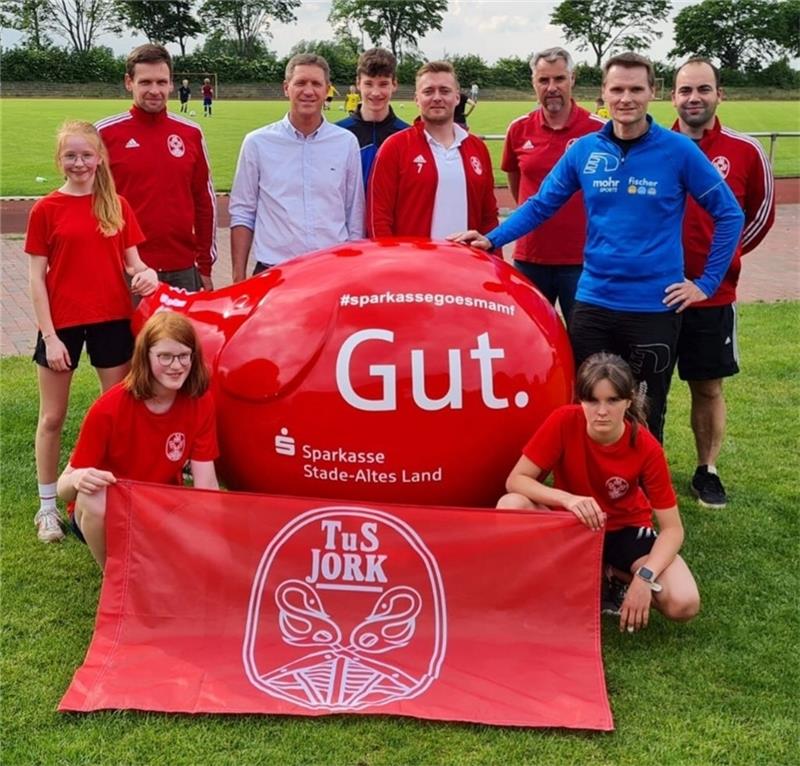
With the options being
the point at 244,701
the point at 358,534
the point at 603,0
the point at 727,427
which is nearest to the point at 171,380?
the point at 358,534

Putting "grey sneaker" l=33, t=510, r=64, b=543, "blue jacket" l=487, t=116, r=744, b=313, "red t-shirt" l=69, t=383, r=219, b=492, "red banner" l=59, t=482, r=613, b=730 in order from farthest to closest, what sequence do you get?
"grey sneaker" l=33, t=510, r=64, b=543, "blue jacket" l=487, t=116, r=744, b=313, "red t-shirt" l=69, t=383, r=219, b=492, "red banner" l=59, t=482, r=613, b=730

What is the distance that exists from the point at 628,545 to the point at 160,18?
6796cm

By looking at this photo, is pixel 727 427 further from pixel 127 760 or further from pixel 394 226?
pixel 127 760

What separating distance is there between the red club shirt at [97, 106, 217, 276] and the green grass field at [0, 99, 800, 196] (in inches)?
538

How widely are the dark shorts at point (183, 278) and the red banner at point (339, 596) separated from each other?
1798 mm

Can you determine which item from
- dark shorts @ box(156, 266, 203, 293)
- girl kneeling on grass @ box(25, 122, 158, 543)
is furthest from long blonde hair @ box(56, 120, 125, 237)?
dark shorts @ box(156, 266, 203, 293)

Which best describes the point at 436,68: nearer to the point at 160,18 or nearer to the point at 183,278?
the point at 183,278

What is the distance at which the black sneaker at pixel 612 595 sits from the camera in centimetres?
418

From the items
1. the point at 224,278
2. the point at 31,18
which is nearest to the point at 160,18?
the point at 31,18

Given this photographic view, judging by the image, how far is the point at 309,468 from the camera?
388 centimetres

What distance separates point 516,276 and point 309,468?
1.30m

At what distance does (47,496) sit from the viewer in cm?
491

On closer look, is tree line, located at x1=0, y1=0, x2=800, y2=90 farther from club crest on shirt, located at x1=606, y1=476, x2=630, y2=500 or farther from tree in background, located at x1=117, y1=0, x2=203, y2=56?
club crest on shirt, located at x1=606, y1=476, x2=630, y2=500

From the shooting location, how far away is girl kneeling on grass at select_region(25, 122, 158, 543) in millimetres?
4406
